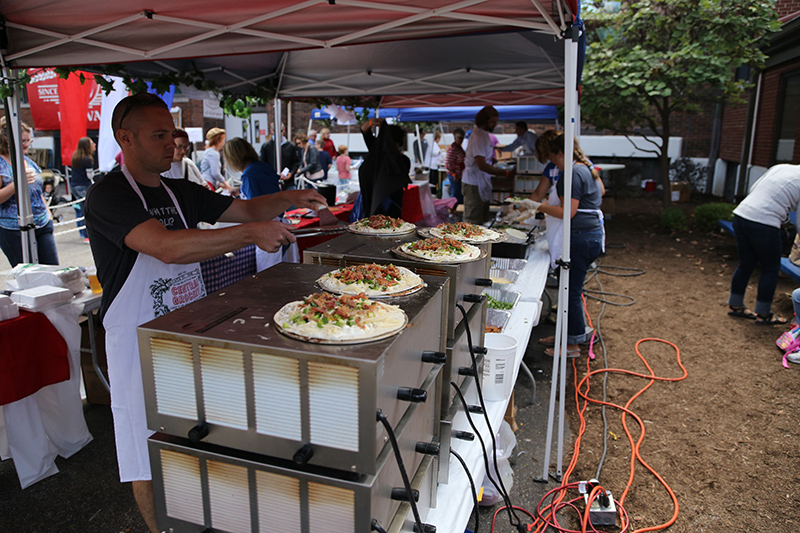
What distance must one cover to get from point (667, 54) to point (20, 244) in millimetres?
10056

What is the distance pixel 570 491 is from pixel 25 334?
323 centimetres

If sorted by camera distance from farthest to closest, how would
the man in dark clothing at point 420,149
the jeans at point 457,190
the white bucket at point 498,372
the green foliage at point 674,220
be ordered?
1. the man in dark clothing at point 420,149
2. the jeans at point 457,190
3. the green foliage at point 674,220
4. the white bucket at point 498,372

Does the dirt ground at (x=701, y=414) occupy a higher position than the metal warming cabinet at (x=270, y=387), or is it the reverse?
the metal warming cabinet at (x=270, y=387)

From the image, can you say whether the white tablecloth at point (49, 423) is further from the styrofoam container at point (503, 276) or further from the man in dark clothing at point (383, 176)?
the styrofoam container at point (503, 276)

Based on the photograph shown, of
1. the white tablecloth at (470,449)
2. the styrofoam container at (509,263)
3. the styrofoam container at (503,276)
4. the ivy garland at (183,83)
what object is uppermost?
the ivy garland at (183,83)

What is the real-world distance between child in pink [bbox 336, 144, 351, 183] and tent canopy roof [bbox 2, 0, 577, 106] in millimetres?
8384

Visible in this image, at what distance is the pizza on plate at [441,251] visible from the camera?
205cm

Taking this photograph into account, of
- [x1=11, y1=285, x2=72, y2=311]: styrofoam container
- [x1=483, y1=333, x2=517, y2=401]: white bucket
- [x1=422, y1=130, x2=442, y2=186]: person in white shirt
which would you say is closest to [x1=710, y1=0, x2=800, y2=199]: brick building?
[x1=422, y1=130, x2=442, y2=186]: person in white shirt

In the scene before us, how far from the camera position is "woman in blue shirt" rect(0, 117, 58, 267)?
4113mm

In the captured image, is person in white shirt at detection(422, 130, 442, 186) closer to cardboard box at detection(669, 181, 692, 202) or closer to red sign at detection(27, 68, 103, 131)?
cardboard box at detection(669, 181, 692, 202)

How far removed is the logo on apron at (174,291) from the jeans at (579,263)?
10.6 ft

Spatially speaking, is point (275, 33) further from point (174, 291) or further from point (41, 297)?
point (41, 297)

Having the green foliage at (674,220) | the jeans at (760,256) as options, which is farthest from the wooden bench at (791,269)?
the green foliage at (674,220)

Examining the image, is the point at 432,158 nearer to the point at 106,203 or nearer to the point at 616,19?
the point at 616,19
